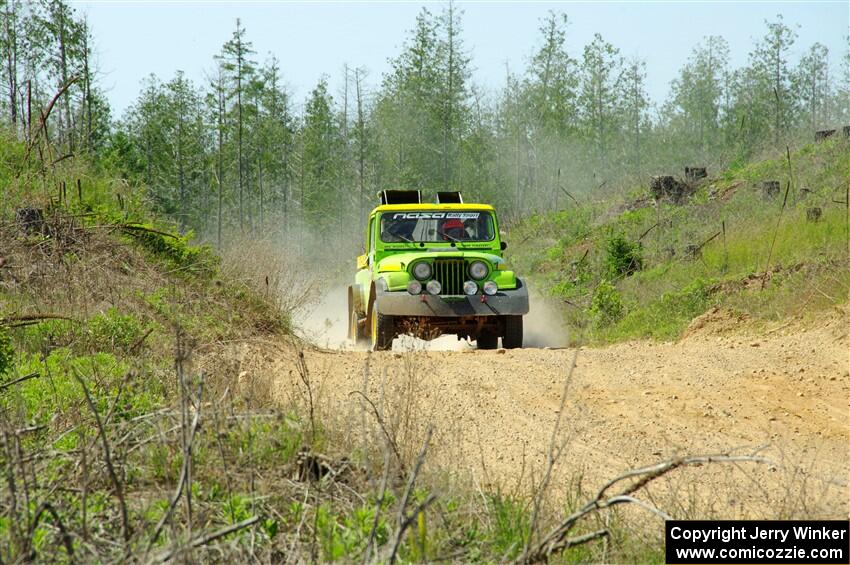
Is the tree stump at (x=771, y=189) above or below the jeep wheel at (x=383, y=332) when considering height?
above

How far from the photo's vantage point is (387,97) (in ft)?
166

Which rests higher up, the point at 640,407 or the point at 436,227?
the point at 436,227

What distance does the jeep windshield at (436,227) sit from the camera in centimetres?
1416

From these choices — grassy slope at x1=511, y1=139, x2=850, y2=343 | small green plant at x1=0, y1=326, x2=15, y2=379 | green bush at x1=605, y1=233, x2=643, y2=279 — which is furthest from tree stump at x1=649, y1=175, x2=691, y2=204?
small green plant at x1=0, y1=326, x2=15, y2=379

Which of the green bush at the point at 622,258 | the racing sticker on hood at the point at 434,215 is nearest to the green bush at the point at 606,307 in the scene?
the racing sticker on hood at the point at 434,215

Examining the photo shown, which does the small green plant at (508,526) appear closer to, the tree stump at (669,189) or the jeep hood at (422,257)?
the jeep hood at (422,257)

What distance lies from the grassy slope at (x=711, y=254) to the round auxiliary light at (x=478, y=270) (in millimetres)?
2467

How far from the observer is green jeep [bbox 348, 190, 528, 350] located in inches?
504

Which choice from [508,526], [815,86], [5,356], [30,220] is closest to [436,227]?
[30,220]

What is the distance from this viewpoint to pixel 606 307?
53.1 feet

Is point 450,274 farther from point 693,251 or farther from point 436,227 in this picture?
point 693,251

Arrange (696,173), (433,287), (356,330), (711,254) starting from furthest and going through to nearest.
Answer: (696,173)
(711,254)
(356,330)
(433,287)

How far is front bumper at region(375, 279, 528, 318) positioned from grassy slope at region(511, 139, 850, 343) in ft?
6.97

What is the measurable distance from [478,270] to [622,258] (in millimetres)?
8025
